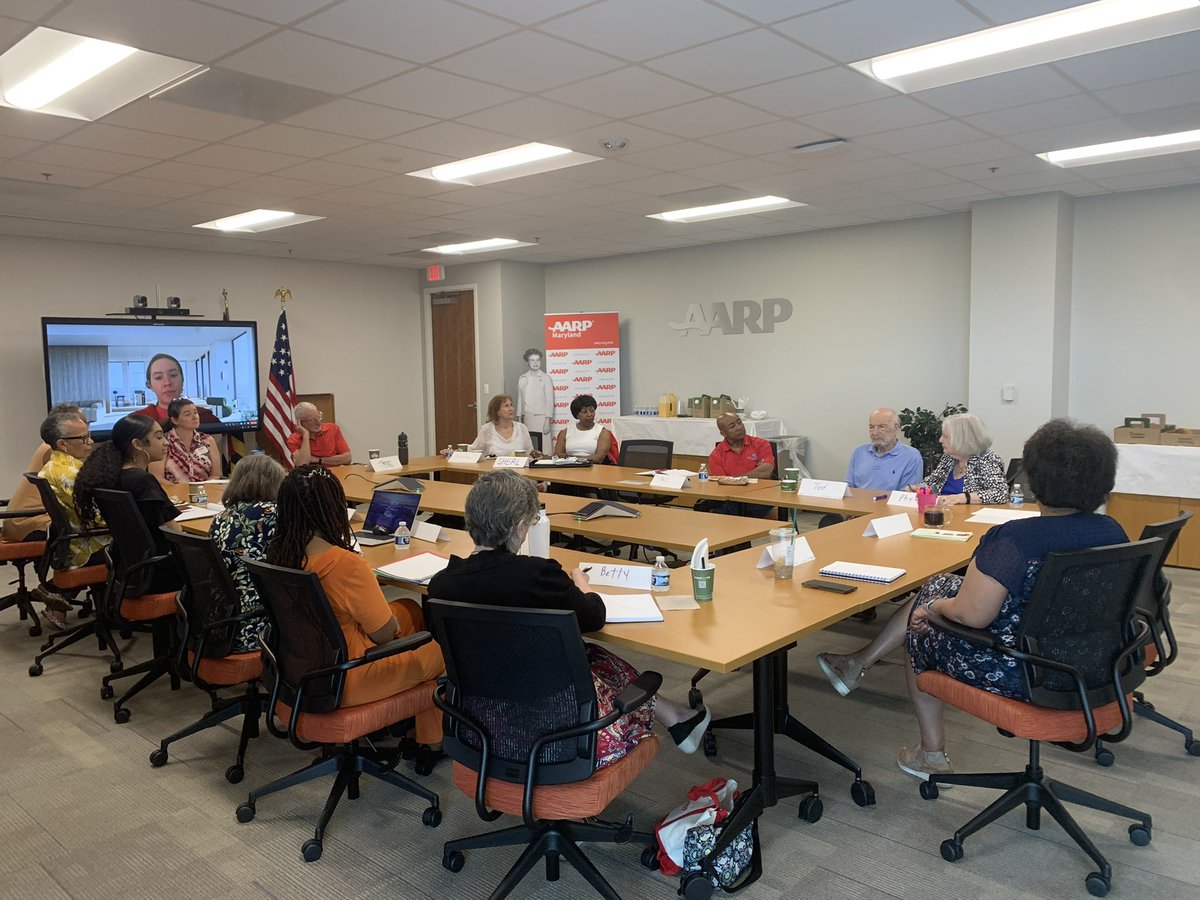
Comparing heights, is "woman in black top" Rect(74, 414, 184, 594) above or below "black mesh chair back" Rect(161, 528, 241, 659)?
above

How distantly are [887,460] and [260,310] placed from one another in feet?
23.3

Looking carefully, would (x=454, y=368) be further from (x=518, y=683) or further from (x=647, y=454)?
(x=518, y=683)

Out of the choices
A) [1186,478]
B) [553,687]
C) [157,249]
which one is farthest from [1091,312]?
[157,249]

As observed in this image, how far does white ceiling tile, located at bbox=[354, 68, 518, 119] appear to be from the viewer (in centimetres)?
385

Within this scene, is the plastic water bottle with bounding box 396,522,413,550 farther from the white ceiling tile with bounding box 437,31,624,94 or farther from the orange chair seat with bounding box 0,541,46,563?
the orange chair seat with bounding box 0,541,46,563

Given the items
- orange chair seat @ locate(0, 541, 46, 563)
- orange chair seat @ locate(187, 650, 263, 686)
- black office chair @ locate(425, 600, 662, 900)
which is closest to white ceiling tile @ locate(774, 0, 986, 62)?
black office chair @ locate(425, 600, 662, 900)

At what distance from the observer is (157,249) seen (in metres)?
8.65

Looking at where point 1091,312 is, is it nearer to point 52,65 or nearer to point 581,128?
point 581,128

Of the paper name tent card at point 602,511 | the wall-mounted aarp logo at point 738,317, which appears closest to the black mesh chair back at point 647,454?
the paper name tent card at point 602,511

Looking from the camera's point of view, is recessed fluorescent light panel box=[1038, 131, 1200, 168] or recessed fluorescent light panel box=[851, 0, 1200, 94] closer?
recessed fluorescent light panel box=[851, 0, 1200, 94]

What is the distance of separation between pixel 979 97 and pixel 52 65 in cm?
436

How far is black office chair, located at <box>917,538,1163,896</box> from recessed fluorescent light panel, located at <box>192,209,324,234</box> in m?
6.46

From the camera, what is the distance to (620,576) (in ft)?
9.78

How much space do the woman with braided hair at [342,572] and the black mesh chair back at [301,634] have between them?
0.05m
